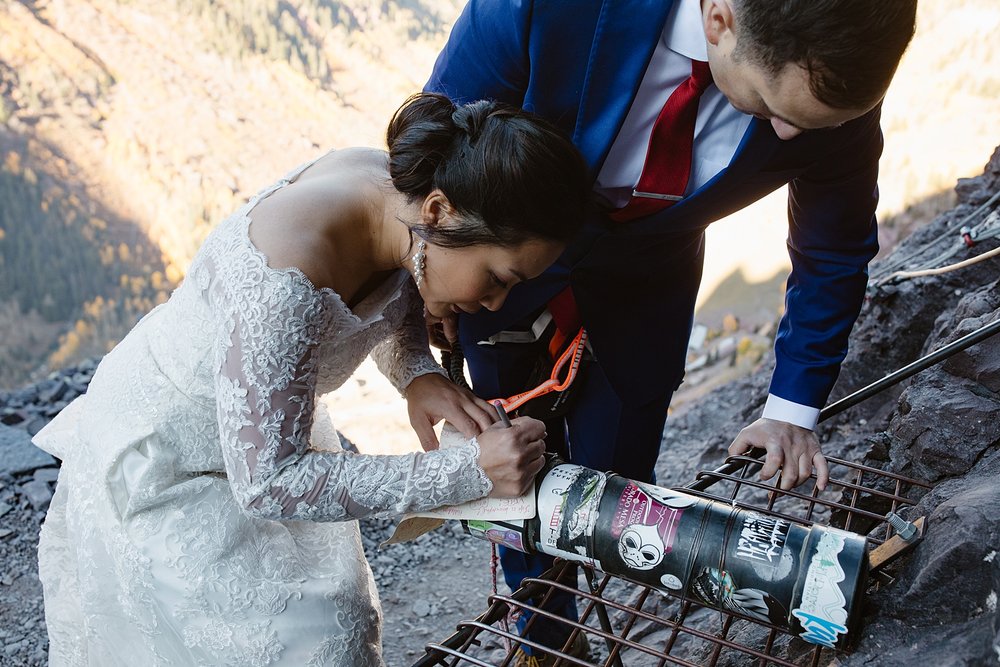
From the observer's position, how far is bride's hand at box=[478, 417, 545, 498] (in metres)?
1.12

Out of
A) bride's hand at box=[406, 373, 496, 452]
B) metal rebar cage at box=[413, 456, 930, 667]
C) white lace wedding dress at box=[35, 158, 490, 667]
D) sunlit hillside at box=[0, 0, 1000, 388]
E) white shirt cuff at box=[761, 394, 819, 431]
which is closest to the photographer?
metal rebar cage at box=[413, 456, 930, 667]

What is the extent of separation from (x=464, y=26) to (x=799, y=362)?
2.88 feet

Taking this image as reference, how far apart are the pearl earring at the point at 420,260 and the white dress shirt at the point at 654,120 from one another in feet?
1.04

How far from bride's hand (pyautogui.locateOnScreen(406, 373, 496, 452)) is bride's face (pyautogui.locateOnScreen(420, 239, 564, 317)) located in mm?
201

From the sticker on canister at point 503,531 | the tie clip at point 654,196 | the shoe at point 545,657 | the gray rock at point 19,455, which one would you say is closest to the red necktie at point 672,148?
the tie clip at point 654,196

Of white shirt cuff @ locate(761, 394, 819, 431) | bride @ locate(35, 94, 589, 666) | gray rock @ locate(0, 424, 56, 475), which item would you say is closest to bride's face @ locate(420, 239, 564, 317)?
bride @ locate(35, 94, 589, 666)

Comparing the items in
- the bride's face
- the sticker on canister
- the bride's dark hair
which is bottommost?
the sticker on canister

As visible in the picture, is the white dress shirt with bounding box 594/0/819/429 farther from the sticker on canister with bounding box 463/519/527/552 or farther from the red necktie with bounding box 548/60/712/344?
the sticker on canister with bounding box 463/519/527/552

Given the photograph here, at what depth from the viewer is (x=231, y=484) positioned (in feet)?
3.89

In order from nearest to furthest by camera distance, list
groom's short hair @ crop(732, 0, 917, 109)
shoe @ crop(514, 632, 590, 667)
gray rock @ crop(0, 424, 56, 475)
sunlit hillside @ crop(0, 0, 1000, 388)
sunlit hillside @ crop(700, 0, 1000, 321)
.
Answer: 1. groom's short hair @ crop(732, 0, 917, 109)
2. shoe @ crop(514, 632, 590, 667)
3. gray rock @ crop(0, 424, 56, 475)
4. sunlit hillside @ crop(700, 0, 1000, 321)
5. sunlit hillside @ crop(0, 0, 1000, 388)

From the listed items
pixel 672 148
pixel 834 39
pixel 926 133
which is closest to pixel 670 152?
pixel 672 148

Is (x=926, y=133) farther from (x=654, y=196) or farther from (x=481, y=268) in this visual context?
(x=481, y=268)

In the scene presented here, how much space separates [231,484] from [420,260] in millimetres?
438

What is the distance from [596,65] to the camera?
1.22m
